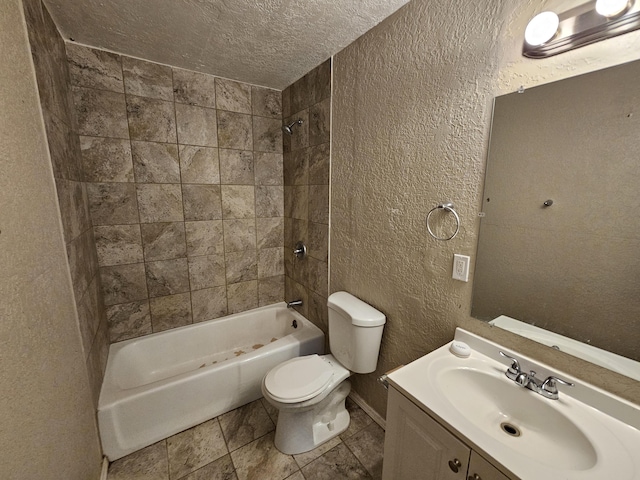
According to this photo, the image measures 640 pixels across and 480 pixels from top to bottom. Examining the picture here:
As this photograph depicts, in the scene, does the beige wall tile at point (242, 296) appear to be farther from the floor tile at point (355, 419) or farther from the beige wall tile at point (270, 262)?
the floor tile at point (355, 419)

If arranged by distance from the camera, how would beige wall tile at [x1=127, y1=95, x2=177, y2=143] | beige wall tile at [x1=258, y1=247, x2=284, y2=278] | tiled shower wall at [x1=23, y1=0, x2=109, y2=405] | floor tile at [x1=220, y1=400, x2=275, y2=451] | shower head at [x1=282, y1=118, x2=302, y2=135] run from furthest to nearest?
beige wall tile at [x1=258, y1=247, x2=284, y2=278] → shower head at [x1=282, y1=118, x2=302, y2=135] → beige wall tile at [x1=127, y1=95, x2=177, y2=143] → floor tile at [x1=220, y1=400, x2=275, y2=451] → tiled shower wall at [x1=23, y1=0, x2=109, y2=405]

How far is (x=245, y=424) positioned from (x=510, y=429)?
4.95 feet

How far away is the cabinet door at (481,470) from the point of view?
680 millimetres

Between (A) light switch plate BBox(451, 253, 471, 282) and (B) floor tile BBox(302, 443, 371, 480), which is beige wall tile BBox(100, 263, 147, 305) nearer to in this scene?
(B) floor tile BBox(302, 443, 371, 480)

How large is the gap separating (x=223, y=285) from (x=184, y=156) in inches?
44.0

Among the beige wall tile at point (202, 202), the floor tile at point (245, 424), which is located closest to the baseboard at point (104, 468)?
the floor tile at point (245, 424)

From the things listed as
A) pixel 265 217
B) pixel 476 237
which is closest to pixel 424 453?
pixel 476 237

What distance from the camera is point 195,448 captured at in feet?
5.13

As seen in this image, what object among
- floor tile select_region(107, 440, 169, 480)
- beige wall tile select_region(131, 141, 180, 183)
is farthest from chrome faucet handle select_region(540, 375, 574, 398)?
beige wall tile select_region(131, 141, 180, 183)

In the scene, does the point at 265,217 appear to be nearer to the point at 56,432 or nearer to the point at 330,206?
the point at 330,206

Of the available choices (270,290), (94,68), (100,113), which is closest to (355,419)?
(270,290)

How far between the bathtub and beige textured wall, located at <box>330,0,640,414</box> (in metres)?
0.74

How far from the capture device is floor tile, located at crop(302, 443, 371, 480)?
1401 millimetres

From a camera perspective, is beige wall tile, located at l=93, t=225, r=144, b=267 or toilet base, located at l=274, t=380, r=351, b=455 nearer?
toilet base, located at l=274, t=380, r=351, b=455
